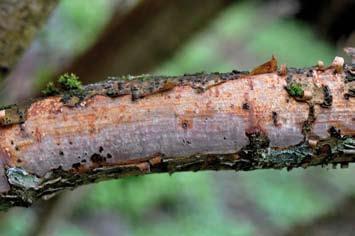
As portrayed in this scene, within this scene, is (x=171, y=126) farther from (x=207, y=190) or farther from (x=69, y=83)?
(x=207, y=190)

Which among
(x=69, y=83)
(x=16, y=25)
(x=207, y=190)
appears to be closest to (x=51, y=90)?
(x=69, y=83)

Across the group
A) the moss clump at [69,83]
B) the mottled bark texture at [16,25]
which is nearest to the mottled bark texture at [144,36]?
the mottled bark texture at [16,25]

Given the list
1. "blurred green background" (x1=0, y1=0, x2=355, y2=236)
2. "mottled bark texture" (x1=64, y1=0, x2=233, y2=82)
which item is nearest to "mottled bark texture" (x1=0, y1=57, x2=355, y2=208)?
"mottled bark texture" (x1=64, y1=0, x2=233, y2=82)

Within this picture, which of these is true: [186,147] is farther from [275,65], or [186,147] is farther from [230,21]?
[230,21]

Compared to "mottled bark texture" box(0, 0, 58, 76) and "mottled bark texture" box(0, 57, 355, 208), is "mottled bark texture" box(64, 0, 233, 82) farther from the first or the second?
"mottled bark texture" box(0, 57, 355, 208)

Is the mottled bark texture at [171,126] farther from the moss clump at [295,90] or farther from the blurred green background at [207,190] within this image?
the blurred green background at [207,190]

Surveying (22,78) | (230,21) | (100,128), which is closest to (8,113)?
(100,128)
